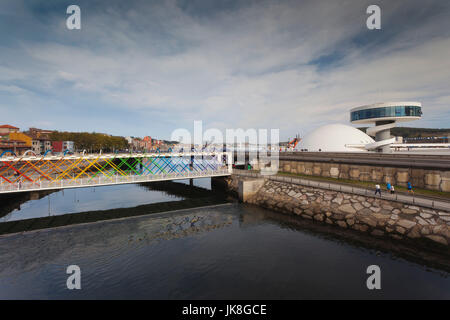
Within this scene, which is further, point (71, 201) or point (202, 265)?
point (71, 201)

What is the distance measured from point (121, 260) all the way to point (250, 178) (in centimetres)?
2811

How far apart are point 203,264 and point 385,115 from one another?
81891mm

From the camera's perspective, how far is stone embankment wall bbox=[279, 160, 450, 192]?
2777 centimetres

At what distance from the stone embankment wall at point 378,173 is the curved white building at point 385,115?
43433 mm

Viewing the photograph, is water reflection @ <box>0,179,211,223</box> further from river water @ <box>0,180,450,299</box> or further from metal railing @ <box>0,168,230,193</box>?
river water @ <box>0,180,450,299</box>

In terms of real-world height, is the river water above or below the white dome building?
below

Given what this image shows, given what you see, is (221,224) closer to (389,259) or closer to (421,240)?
(389,259)

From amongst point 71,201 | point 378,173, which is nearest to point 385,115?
point 378,173

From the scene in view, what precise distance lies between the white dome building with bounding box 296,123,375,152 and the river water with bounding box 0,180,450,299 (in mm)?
74551

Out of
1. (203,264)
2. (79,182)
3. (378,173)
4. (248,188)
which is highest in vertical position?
(378,173)

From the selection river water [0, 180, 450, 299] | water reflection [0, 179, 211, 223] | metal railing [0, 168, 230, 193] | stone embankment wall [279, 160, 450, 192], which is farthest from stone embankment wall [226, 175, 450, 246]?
water reflection [0, 179, 211, 223]

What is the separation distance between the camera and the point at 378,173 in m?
34.3

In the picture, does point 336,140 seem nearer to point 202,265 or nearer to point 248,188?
point 248,188
